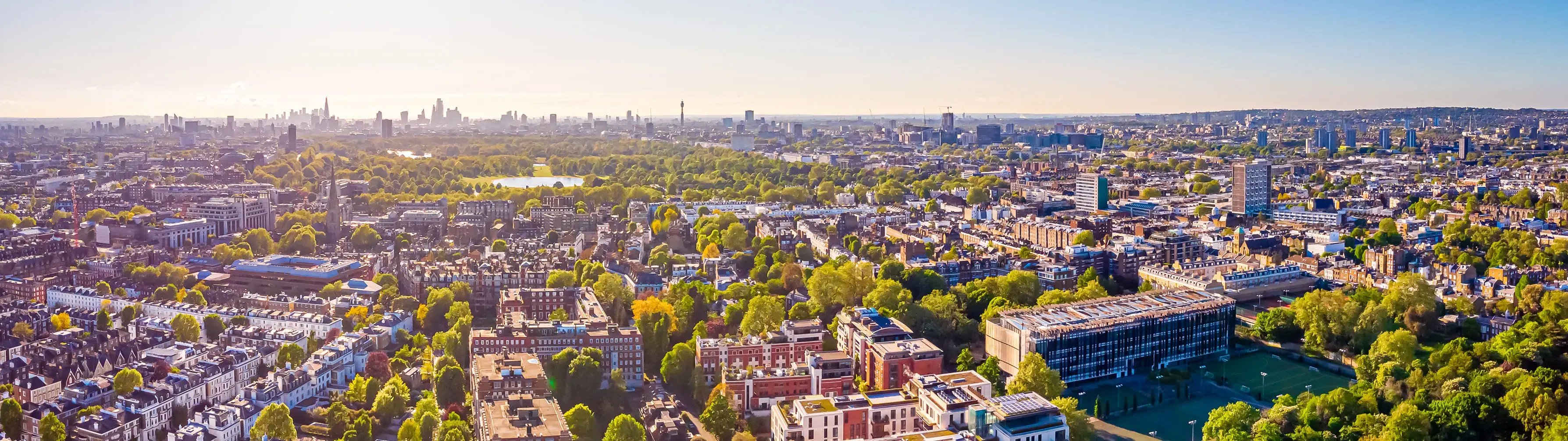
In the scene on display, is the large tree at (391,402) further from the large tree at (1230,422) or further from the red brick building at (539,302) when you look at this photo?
the large tree at (1230,422)

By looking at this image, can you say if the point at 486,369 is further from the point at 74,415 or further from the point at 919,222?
the point at 919,222

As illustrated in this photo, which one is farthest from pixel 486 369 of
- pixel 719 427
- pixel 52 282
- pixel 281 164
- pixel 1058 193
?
pixel 281 164

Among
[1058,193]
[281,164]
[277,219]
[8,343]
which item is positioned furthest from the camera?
[281,164]

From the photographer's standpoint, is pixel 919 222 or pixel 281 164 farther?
pixel 281 164

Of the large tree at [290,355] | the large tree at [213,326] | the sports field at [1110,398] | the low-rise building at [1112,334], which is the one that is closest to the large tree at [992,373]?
the low-rise building at [1112,334]

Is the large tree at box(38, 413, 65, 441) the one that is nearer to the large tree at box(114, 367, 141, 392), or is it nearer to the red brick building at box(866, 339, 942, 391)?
the large tree at box(114, 367, 141, 392)

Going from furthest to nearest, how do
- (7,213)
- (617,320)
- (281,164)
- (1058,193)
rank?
(281,164)
(1058,193)
(7,213)
(617,320)

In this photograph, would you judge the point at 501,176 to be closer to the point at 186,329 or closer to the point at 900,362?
the point at 186,329

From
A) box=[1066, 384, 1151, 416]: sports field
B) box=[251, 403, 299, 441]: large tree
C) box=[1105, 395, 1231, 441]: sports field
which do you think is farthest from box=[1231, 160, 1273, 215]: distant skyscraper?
box=[251, 403, 299, 441]: large tree
